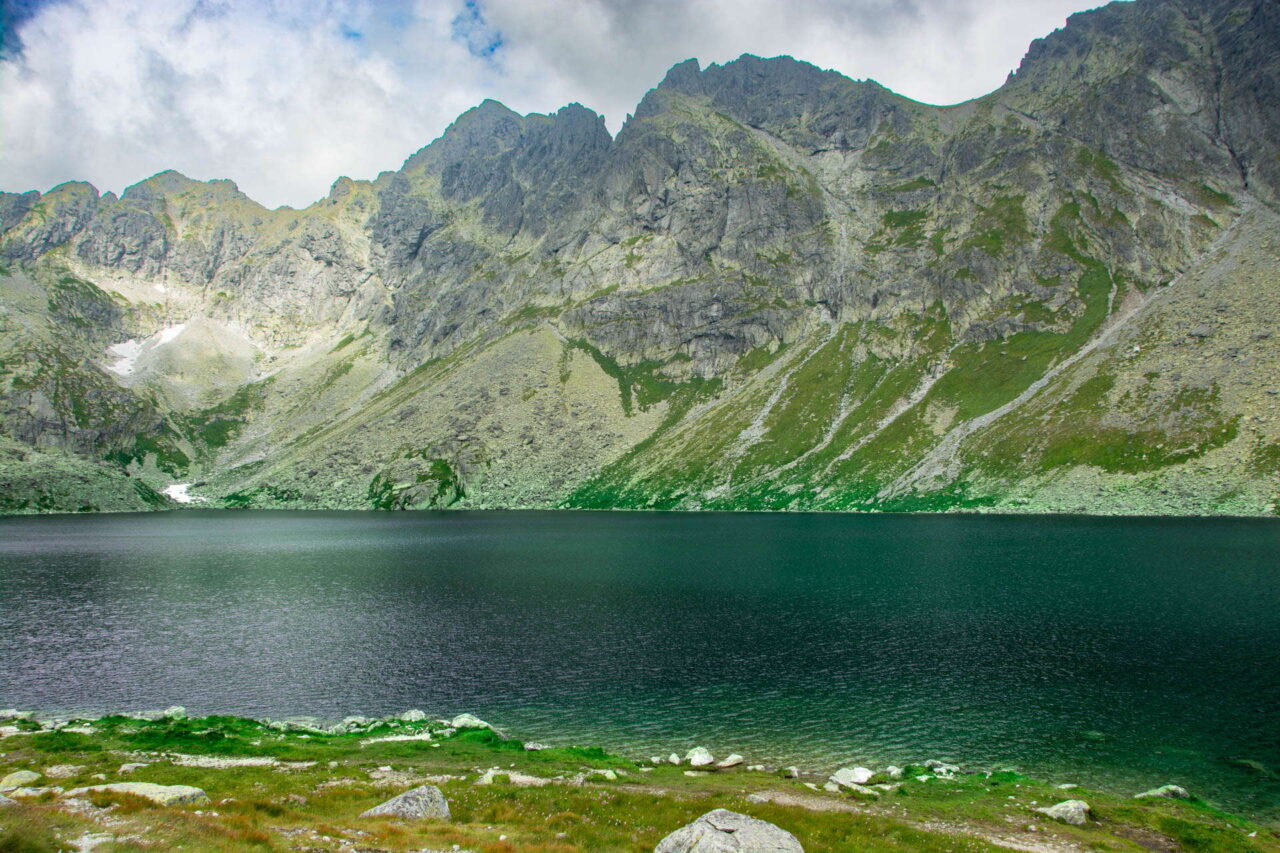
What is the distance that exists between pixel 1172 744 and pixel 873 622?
970 inches

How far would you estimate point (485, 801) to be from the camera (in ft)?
73.6

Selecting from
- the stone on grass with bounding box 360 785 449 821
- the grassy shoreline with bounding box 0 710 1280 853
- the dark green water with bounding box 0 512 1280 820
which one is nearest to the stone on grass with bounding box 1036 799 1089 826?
the grassy shoreline with bounding box 0 710 1280 853

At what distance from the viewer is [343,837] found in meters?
17.1

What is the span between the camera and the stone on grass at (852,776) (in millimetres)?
26359

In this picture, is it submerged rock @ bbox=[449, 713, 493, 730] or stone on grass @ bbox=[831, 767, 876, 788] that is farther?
submerged rock @ bbox=[449, 713, 493, 730]

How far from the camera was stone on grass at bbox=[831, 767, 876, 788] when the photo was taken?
26359 mm

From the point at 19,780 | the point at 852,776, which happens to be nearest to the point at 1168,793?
the point at 852,776

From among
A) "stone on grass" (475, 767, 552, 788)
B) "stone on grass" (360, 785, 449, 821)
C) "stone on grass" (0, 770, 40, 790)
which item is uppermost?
"stone on grass" (0, 770, 40, 790)

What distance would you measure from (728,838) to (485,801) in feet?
32.6

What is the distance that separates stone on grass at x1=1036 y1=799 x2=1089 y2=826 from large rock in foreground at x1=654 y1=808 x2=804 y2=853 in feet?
40.1

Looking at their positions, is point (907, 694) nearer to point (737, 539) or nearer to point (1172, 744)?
point (1172, 744)

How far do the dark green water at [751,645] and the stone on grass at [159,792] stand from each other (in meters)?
17.7

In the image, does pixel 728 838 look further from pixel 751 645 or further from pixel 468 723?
pixel 751 645

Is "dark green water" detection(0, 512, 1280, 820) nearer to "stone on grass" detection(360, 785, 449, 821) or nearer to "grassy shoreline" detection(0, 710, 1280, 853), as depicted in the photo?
"grassy shoreline" detection(0, 710, 1280, 853)
